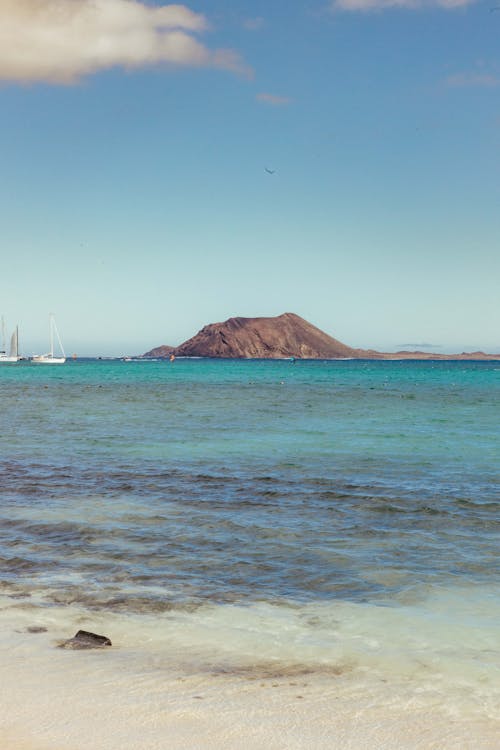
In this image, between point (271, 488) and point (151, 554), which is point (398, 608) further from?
point (271, 488)

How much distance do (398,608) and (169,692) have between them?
3.69 meters

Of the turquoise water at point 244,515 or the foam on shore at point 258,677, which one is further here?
the turquoise water at point 244,515

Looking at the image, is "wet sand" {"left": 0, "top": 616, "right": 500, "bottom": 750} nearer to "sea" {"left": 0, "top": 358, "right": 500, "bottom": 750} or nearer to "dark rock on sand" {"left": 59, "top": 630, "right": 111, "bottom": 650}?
"sea" {"left": 0, "top": 358, "right": 500, "bottom": 750}

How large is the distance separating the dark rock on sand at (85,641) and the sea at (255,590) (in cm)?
15

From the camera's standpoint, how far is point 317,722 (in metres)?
5.83

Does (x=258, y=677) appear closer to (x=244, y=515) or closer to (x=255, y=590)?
(x=255, y=590)

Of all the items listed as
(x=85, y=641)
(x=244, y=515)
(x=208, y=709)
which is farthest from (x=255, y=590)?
(x=244, y=515)

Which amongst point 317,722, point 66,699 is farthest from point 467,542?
point 66,699

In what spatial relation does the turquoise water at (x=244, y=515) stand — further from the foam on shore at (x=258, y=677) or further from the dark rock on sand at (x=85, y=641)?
the dark rock on sand at (x=85, y=641)

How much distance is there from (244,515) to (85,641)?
7166 mm

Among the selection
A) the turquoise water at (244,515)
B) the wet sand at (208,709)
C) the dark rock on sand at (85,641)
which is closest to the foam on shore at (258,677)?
the wet sand at (208,709)

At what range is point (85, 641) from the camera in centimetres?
757

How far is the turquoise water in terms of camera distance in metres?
10.0

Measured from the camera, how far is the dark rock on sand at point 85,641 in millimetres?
7492
